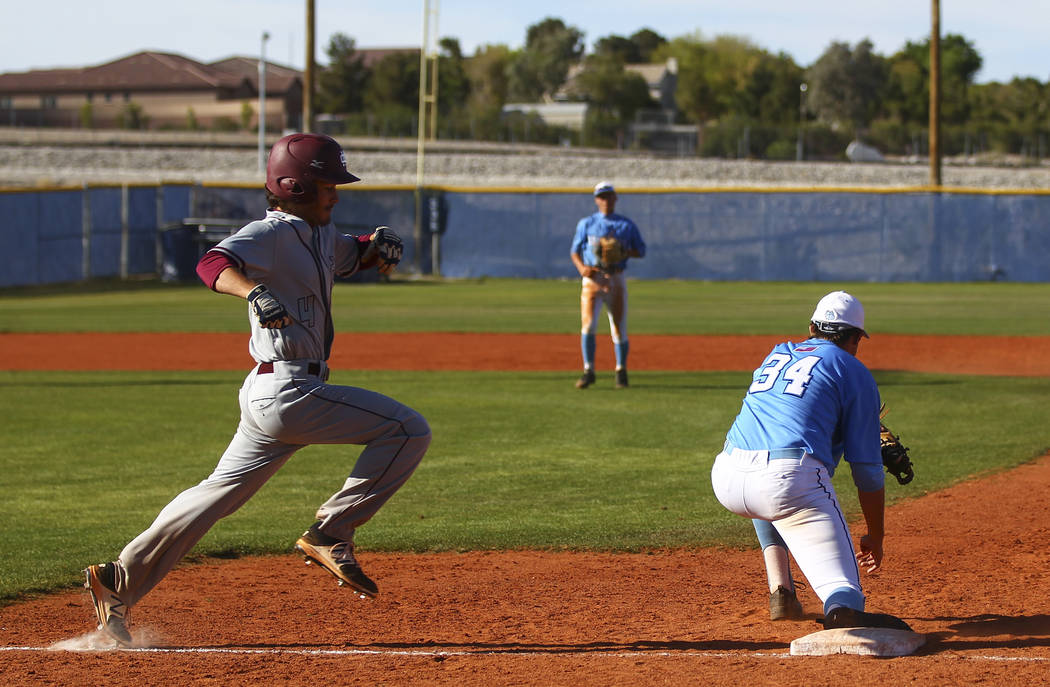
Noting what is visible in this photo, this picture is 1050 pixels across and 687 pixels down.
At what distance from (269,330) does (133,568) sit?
1.14 metres

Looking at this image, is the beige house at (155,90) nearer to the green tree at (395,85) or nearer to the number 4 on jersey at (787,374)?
the green tree at (395,85)

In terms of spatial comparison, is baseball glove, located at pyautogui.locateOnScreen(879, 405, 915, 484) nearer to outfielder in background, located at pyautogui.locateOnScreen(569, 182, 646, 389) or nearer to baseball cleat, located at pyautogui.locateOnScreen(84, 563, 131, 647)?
baseball cleat, located at pyautogui.locateOnScreen(84, 563, 131, 647)

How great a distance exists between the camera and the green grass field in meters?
7.39

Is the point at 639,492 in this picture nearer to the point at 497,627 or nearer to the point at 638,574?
the point at 638,574

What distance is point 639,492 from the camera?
8562 mm

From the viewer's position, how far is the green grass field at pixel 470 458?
7387 millimetres

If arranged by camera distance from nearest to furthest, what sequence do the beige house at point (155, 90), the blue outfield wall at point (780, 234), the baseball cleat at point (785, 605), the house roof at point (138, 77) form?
the baseball cleat at point (785, 605) → the blue outfield wall at point (780, 234) → the beige house at point (155, 90) → the house roof at point (138, 77)

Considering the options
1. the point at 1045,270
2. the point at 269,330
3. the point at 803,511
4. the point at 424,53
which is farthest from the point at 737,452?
the point at 424,53

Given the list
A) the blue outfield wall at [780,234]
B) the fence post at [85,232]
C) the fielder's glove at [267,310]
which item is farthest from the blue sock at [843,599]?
the blue outfield wall at [780,234]

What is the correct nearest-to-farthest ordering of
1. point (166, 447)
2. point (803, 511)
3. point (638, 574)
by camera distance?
point (803, 511), point (638, 574), point (166, 447)

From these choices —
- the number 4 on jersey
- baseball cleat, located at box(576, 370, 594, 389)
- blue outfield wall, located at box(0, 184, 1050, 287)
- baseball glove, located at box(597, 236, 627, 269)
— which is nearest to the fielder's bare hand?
the number 4 on jersey

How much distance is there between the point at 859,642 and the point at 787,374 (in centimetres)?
108

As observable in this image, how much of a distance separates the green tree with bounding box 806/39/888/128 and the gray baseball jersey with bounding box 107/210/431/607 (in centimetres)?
9102

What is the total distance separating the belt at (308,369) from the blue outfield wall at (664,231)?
2733 centimetres
